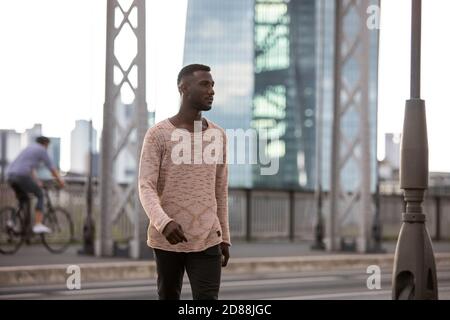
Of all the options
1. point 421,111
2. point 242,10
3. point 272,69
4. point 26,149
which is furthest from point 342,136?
point 272,69

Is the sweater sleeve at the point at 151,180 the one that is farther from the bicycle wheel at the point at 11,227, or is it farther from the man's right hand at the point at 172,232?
the bicycle wheel at the point at 11,227

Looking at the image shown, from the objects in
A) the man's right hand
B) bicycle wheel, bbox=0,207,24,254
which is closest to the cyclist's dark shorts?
bicycle wheel, bbox=0,207,24,254

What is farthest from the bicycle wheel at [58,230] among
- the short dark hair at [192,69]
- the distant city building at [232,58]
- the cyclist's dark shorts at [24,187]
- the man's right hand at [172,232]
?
the distant city building at [232,58]

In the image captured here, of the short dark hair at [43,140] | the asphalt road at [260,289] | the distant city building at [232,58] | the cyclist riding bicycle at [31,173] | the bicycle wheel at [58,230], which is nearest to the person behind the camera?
the asphalt road at [260,289]

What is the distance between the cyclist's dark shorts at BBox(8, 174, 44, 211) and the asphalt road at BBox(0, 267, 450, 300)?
3.13m

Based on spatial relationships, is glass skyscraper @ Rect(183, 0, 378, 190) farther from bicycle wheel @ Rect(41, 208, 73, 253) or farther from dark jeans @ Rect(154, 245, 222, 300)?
dark jeans @ Rect(154, 245, 222, 300)

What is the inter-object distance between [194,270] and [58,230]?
11026mm

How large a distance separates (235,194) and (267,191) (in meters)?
1.04

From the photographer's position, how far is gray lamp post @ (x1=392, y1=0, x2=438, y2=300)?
7004 millimetres

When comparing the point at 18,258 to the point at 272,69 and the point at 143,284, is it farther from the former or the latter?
the point at 272,69

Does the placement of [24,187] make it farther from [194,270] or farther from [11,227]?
[194,270]

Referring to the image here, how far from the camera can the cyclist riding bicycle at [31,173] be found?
14281 mm

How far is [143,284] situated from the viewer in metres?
11.5

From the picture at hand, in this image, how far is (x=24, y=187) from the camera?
14500mm
